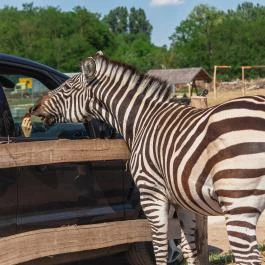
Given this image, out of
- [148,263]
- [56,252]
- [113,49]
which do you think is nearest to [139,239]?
[148,263]

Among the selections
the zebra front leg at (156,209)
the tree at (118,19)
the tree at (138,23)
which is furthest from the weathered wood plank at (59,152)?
Result: the tree at (138,23)

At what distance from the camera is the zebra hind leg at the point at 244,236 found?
4121 mm

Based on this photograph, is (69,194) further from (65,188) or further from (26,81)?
(26,81)

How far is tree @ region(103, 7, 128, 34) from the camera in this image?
157m

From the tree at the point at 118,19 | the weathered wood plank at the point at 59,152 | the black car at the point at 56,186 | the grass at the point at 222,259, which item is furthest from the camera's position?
the tree at the point at 118,19

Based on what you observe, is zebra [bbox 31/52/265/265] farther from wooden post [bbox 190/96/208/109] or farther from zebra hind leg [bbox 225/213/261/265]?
wooden post [bbox 190/96/208/109]

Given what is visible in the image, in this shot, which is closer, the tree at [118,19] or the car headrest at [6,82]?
the car headrest at [6,82]

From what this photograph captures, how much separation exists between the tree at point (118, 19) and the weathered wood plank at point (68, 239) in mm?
152654

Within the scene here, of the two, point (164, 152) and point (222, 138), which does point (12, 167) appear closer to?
point (164, 152)

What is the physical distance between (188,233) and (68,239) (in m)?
1.09

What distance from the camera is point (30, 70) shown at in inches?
218

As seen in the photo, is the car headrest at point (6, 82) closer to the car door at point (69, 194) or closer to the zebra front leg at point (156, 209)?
the car door at point (69, 194)

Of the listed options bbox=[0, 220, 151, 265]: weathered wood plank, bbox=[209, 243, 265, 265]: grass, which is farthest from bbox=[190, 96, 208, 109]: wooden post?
bbox=[209, 243, 265, 265]: grass

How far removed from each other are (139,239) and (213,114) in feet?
5.52
